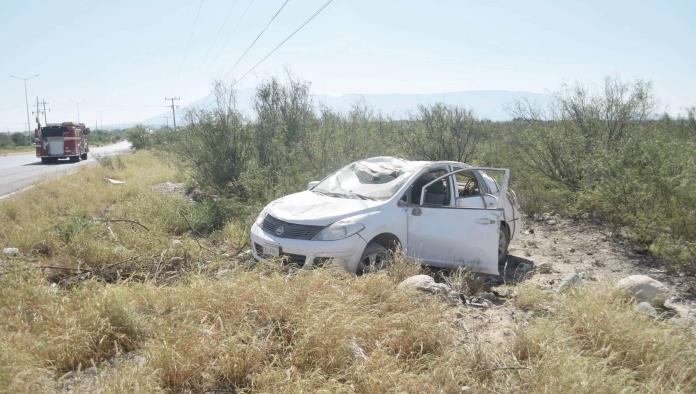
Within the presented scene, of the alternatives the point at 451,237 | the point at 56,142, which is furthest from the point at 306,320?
the point at 56,142

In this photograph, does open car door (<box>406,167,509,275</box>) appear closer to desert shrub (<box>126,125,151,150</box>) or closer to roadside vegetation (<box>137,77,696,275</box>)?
roadside vegetation (<box>137,77,696,275</box>)

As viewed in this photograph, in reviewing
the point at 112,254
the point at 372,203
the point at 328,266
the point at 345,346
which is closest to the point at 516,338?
the point at 345,346

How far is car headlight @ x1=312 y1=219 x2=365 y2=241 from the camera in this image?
5.39 meters

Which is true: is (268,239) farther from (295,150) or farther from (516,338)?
(295,150)

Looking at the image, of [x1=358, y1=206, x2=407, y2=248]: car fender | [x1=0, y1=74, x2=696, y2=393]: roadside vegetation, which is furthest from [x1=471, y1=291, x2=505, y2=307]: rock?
[x1=358, y1=206, x2=407, y2=248]: car fender

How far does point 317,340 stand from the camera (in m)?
3.56

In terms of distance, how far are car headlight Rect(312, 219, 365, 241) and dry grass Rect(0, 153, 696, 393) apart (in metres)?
0.59

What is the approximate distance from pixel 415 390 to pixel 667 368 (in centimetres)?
189

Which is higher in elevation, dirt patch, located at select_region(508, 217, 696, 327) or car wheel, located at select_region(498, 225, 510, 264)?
car wheel, located at select_region(498, 225, 510, 264)

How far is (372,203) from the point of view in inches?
230

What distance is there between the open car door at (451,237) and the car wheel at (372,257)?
1.40 ft

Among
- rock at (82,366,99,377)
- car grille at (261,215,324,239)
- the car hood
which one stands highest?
the car hood

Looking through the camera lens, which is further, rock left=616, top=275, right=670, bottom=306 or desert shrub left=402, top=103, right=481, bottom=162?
desert shrub left=402, top=103, right=481, bottom=162

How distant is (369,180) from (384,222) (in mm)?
1075
